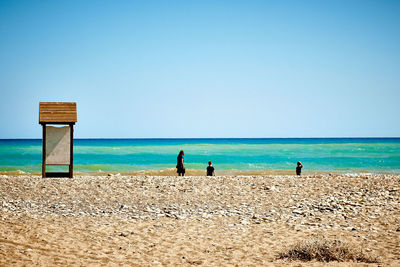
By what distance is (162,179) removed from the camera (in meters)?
19.3

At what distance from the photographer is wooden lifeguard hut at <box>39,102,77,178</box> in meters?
18.9

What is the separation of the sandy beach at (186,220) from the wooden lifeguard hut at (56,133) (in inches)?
53.0

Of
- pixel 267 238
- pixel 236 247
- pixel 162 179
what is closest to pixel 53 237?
pixel 236 247

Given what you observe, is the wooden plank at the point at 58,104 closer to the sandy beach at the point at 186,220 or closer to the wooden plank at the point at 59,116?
the wooden plank at the point at 59,116

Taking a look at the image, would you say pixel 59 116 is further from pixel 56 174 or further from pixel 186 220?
pixel 186 220

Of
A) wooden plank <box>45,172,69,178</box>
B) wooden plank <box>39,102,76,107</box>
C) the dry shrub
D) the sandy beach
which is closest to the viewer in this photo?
the dry shrub

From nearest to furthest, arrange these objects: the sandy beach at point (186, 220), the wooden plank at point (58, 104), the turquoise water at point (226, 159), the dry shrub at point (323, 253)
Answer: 1. the dry shrub at point (323, 253)
2. the sandy beach at point (186, 220)
3. the wooden plank at point (58, 104)
4. the turquoise water at point (226, 159)

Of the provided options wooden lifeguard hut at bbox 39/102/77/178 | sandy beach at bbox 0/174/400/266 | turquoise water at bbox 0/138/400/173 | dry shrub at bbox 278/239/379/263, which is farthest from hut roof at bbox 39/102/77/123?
turquoise water at bbox 0/138/400/173

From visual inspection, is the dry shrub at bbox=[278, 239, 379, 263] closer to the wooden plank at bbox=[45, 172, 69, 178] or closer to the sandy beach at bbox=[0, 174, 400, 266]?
the sandy beach at bbox=[0, 174, 400, 266]

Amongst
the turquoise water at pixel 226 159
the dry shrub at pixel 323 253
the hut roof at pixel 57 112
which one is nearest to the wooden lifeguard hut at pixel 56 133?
the hut roof at pixel 57 112

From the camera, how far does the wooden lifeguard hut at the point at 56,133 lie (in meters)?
18.9

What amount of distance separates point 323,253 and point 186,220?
4.64 meters

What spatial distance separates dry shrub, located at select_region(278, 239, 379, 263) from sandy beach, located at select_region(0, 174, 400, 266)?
0.18 metres

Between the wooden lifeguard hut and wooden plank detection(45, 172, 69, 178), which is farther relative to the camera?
wooden plank detection(45, 172, 69, 178)
